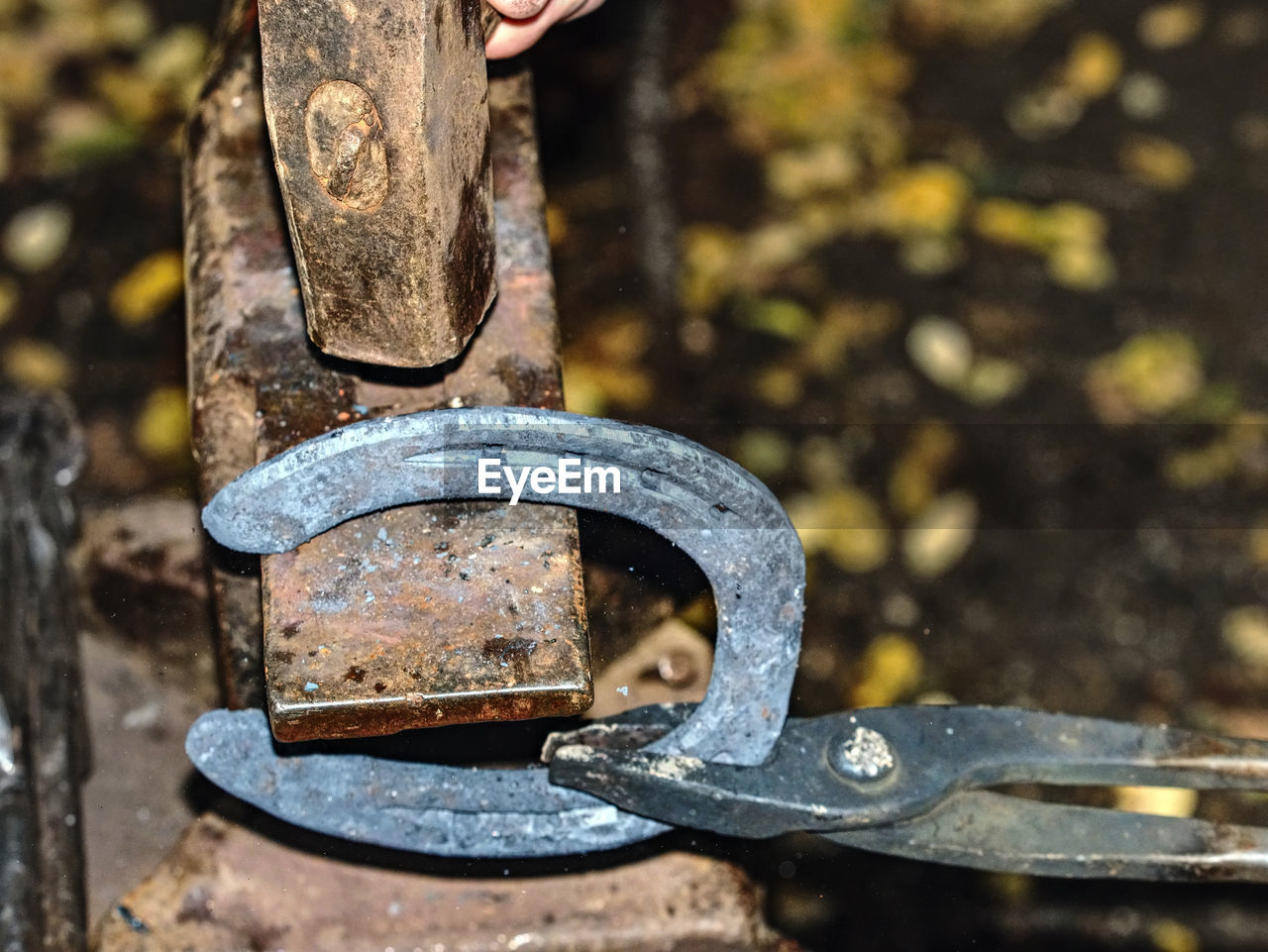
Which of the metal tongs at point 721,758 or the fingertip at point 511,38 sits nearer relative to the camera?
the metal tongs at point 721,758

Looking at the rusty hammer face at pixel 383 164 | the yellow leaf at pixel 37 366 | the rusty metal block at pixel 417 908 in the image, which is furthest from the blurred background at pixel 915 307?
the rusty hammer face at pixel 383 164

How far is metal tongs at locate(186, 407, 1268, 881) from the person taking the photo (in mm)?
1159

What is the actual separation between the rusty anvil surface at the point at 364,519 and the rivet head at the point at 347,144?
0.26 m

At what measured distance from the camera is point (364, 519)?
1.27 metres

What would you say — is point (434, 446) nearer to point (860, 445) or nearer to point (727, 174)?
point (860, 445)

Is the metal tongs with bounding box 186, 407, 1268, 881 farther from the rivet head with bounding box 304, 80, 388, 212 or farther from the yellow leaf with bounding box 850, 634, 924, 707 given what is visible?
the yellow leaf with bounding box 850, 634, 924, 707

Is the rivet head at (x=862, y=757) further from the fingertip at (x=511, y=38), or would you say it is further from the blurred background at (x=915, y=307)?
the blurred background at (x=915, y=307)

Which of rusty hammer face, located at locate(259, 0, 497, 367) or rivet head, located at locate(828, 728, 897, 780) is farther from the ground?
rusty hammer face, located at locate(259, 0, 497, 367)

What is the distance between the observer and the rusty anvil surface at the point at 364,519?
1.20 meters

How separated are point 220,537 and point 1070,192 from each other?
7.84ft

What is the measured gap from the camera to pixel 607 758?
1212mm

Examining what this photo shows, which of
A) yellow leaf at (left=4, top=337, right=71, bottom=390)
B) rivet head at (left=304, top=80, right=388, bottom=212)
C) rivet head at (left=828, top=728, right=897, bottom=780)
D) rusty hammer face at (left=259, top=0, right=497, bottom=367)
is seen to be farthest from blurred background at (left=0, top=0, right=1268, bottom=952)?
rivet head at (left=304, top=80, right=388, bottom=212)

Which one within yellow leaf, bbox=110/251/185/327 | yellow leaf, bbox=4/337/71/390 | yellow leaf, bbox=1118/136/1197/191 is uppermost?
→ yellow leaf, bbox=1118/136/1197/191

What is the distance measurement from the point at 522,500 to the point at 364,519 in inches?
6.0
